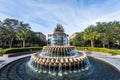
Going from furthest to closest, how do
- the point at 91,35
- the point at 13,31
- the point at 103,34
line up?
the point at 13,31 → the point at 103,34 → the point at 91,35

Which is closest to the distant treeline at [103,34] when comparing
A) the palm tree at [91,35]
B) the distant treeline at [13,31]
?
the palm tree at [91,35]

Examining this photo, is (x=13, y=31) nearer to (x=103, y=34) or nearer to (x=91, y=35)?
(x=91, y=35)

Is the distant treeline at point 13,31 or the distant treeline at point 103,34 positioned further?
the distant treeline at point 13,31

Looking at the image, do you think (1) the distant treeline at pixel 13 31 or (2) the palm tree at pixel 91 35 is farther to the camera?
(1) the distant treeline at pixel 13 31

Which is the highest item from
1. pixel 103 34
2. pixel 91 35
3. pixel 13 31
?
pixel 13 31

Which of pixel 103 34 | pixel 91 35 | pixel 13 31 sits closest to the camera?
pixel 91 35

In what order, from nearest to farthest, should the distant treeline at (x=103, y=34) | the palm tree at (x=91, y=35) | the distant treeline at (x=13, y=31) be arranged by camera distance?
1. the distant treeline at (x=103, y=34)
2. the palm tree at (x=91, y=35)
3. the distant treeline at (x=13, y=31)

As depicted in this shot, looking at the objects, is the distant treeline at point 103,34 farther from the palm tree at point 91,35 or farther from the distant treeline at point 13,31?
the distant treeline at point 13,31

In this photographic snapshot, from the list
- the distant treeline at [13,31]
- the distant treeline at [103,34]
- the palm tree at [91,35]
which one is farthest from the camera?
the distant treeline at [13,31]

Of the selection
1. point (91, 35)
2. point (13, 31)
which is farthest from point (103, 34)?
point (13, 31)

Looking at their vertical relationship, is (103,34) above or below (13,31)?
below

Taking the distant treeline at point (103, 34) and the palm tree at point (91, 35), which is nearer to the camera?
the distant treeline at point (103, 34)

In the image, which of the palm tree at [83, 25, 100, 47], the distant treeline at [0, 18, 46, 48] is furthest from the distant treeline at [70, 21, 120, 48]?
the distant treeline at [0, 18, 46, 48]

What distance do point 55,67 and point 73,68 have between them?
147 centimetres
